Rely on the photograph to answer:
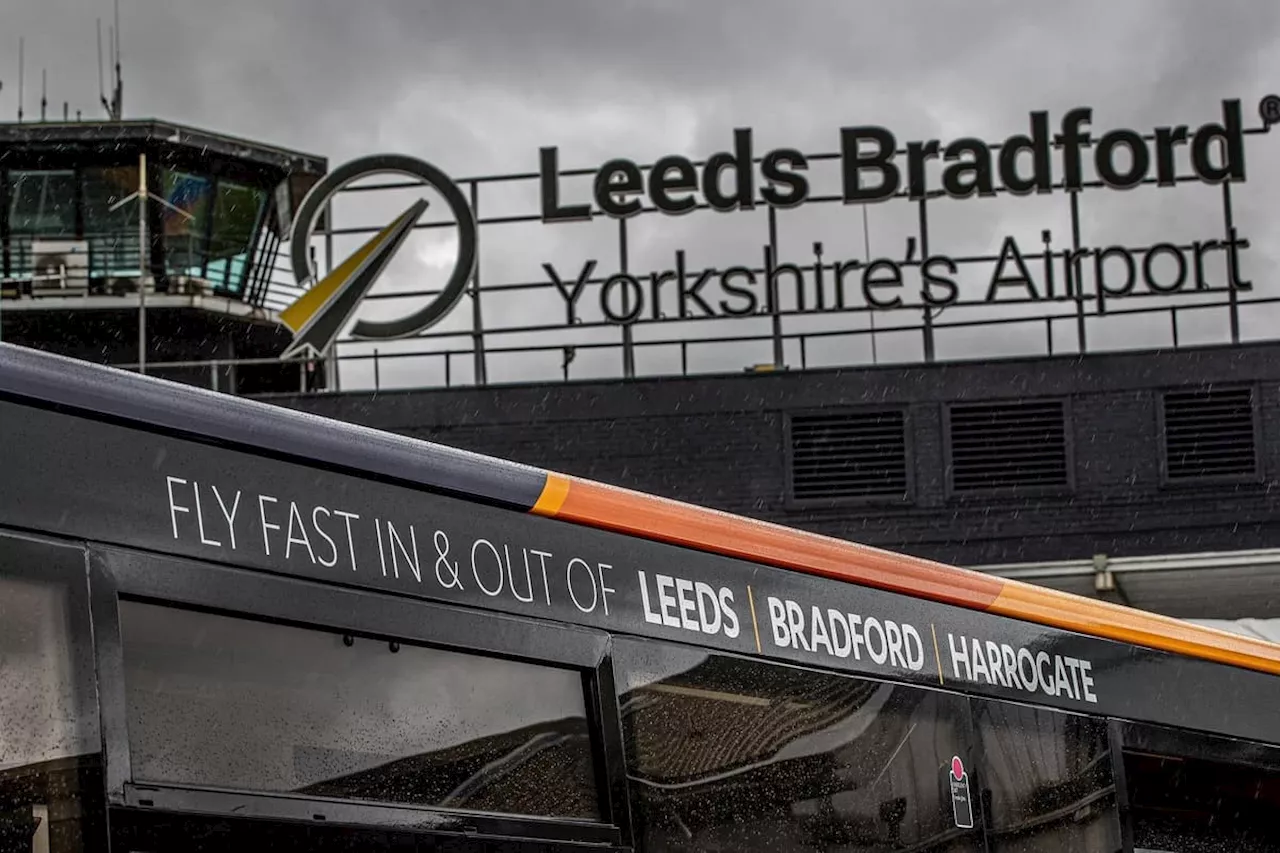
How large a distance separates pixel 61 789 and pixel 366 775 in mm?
759

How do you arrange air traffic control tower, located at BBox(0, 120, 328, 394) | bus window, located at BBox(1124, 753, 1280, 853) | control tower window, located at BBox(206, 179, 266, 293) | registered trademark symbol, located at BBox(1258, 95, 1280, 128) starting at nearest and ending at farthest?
bus window, located at BBox(1124, 753, 1280, 853), registered trademark symbol, located at BBox(1258, 95, 1280, 128), air traffic control tower, located at BBox(0, 120, 328, 394), control tower window, located at BBox(206, 179, 266, 293)

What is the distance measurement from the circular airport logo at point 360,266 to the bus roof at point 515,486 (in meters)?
16.5

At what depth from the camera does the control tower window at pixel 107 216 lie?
1155 inches

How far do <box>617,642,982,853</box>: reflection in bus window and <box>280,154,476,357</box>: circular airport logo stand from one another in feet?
56.8

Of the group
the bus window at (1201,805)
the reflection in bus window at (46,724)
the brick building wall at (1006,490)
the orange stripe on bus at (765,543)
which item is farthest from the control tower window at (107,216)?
the reflection in bus window at (46,724)

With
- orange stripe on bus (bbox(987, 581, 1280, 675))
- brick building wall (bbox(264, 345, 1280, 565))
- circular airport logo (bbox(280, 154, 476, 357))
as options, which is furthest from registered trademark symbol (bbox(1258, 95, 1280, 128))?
orange stripe on bus (bbox(987, 581, 1280, 675))

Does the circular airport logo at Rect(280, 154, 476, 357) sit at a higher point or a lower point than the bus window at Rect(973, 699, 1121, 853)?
higher

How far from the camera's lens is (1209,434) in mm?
21281

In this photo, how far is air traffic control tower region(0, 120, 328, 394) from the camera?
2931 cm

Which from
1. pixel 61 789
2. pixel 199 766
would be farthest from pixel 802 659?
pixel 61 789

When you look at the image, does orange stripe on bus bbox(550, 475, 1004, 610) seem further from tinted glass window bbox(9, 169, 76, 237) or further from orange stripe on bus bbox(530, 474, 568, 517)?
tinted glass window bbox(9, 169, 76, 237)

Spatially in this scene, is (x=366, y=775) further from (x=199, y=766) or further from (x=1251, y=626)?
(x=1251, y=626)

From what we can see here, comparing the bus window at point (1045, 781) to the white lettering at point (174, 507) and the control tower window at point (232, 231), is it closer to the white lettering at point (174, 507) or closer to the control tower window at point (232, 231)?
the white lettering at point (174, 507)

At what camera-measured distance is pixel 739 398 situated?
70.9 ft
